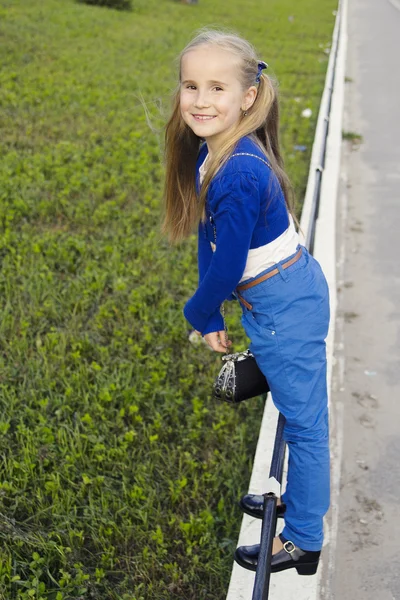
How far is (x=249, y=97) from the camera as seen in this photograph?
2.37 m

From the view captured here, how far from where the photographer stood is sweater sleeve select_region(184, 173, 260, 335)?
7.03 ft

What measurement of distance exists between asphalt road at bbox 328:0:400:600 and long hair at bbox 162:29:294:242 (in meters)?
1.42

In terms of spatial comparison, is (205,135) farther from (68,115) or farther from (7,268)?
(68,115)

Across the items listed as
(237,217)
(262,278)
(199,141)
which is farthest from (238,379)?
(199,141)

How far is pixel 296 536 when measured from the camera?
99.7 inches

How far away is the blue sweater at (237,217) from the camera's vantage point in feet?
7.05

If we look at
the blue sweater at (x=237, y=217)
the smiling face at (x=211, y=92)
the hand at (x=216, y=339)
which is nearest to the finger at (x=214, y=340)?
the hand at (x=216, y=339)

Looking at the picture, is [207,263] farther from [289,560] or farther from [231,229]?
[289,560]

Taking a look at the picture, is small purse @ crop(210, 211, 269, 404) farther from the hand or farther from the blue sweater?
the blue sweater

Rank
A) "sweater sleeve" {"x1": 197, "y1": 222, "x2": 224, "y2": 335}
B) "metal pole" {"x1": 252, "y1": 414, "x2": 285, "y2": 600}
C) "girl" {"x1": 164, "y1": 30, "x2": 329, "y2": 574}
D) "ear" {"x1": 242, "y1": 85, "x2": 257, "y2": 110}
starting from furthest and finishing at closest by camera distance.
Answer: "sweater sleeve" {"x1": 197, "y1": 222, "x2": 224, "y2": 335}
"ear" {"x1": 242, "y1": 85, "x2": 257, "y2": 110}
"girl" {"x1": 164, "y1": 30, "x2": 329, "y2": 574}
"metal pole" {"x1": 252, "y1": 414, "x2": 285, "y2": 600}

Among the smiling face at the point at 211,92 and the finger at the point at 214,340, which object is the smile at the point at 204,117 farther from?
the finger at the point at 214,340

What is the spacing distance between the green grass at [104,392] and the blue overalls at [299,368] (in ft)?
1.69

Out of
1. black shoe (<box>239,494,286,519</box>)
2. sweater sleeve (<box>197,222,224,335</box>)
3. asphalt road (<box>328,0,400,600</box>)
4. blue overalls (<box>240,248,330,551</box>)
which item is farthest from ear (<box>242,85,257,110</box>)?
asphalt road (<box>328,0,400,600</box>)

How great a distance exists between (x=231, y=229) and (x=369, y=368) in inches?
87.6
